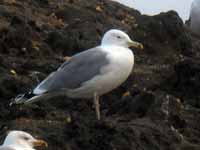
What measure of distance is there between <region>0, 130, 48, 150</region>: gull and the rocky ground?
51cm

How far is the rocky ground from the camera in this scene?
9609 millimetres

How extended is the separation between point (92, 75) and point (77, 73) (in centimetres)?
21

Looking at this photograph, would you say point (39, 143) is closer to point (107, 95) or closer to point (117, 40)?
point (117, 40)

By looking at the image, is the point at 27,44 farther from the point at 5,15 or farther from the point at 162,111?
the point at 162,111

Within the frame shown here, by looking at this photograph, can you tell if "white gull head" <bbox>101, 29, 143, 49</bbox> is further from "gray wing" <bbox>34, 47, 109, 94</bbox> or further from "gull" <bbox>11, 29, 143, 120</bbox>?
"gray wing" <bbox>34, 47, 109, 94</bbox>

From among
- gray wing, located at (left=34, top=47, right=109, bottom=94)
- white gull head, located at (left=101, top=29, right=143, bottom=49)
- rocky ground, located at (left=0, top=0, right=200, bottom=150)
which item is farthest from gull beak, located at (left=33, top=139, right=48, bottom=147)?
white gull head, located at (left=101, top=29, right=143, bottom=49)

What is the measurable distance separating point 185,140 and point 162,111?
1.36 ft

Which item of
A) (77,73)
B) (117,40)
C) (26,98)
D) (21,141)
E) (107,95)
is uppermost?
(117,40)

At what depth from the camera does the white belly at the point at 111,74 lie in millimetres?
10711

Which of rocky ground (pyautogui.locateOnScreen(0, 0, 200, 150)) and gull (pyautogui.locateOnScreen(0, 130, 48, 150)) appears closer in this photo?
gull (pyautogui.locateOnScreen(0, 130, 48, 150))

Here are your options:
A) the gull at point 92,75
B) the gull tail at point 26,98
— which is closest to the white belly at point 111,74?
the gull at point 92,75

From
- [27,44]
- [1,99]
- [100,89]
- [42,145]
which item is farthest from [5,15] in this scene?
[42,145]

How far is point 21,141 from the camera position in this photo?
8750 mm

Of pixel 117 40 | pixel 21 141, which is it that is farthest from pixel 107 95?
pixel 21 141
